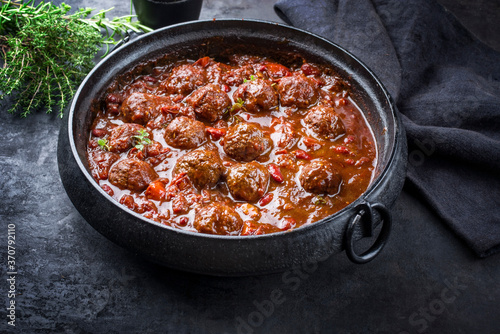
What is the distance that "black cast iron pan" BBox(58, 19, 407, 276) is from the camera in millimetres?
2959

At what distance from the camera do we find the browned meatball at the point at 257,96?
4137 mm

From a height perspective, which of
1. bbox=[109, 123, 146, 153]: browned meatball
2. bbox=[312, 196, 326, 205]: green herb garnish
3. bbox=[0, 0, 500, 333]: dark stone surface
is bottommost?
bbox=[0, 0, 500, 333]: dark stone surface

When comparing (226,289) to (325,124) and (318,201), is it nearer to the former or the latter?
(318,201)

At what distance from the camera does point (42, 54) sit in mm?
4746

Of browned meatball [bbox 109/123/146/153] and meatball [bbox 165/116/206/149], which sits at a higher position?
meatball [bbox 165/116/206/149]

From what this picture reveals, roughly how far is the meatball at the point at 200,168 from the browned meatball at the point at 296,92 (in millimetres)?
1004

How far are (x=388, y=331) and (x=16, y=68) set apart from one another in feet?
13.1

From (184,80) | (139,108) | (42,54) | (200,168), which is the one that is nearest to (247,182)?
(200,168)

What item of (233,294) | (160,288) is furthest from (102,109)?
(233,294)

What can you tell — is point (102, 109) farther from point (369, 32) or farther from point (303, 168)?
point (369, 32)

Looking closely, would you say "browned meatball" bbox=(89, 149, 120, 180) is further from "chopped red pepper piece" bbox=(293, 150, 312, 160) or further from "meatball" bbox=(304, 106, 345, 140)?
"meatball" bbox=(304, 106, 345, 140)

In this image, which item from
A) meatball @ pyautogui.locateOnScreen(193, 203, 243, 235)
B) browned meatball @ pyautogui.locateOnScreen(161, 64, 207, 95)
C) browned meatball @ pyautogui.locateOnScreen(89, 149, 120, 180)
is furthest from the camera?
browned meatball @ pyautogui.locateOnScreen(161, 64, 207, 95)

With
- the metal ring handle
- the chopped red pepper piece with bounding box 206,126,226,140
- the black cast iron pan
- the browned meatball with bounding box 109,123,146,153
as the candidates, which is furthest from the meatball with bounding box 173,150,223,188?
the metal ring handle

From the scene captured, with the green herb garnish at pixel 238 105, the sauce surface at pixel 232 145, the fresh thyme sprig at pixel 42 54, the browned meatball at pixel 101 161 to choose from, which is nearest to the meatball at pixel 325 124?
the sauce surface at pixel 232 145
